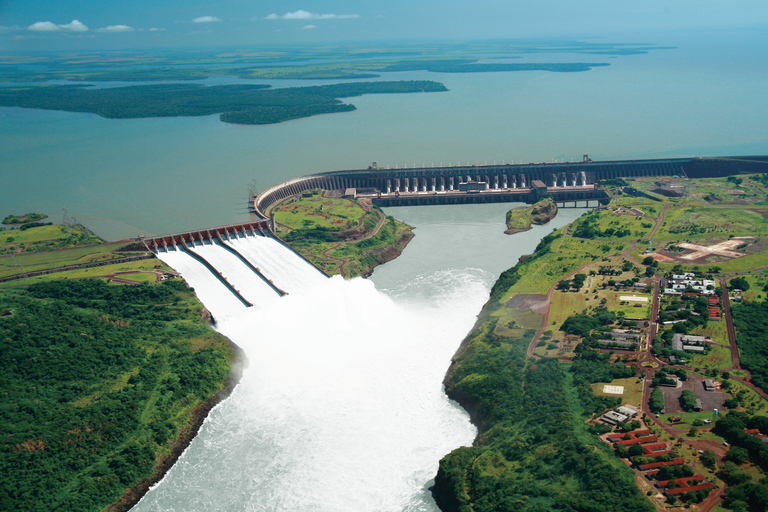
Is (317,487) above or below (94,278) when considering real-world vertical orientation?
below

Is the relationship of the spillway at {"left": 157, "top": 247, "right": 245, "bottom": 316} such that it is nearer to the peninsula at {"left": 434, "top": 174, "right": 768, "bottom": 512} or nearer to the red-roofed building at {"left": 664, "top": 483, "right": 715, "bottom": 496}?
the peninsula at {"left": 434, "top": 174, "right": 768, "bottom": 512}

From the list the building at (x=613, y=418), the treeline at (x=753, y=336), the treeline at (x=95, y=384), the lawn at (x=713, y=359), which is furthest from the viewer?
the lawn at (x=713, y=359)

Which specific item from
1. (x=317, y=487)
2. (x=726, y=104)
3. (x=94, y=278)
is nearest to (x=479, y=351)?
(x=317, y=487)

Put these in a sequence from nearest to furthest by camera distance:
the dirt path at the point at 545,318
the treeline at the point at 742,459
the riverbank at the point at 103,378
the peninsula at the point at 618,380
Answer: the treeline at the point at 742,459 < the peninsula at the point at 618,380 < the riverbank at the point at 103,378 < the dirt path at the point at 545,318

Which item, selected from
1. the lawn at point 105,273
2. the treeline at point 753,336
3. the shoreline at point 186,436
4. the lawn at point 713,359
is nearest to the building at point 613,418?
the lawn at point 713,359

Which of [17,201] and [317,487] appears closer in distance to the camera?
[317,487]

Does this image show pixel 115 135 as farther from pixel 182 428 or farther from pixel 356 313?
pixel 182 428

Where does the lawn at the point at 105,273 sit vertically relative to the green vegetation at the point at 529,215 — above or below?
above

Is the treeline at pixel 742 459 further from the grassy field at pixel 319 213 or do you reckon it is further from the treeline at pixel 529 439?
the grassy field at pixel 319 213

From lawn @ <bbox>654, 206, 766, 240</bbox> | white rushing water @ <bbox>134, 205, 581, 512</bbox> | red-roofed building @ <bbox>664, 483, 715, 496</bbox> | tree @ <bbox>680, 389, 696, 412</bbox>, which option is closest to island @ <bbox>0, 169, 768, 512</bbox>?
tree @ <bbox>680, 389, 696, 412</bbox>
